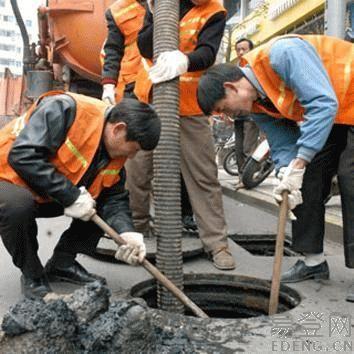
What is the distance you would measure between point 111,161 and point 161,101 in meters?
0.41

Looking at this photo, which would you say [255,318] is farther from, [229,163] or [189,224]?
[229,163]

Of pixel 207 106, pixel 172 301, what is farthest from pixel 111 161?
pixel 172 301

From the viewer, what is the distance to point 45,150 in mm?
2223

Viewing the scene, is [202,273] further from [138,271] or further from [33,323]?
[33,323]

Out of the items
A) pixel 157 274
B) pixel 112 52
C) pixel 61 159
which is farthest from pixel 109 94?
pixel 157 274

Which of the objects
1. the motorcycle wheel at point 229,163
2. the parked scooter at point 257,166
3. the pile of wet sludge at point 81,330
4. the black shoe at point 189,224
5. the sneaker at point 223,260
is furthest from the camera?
the motorcycle wheel at point 229,163

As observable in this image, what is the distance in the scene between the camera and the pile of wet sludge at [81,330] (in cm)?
166

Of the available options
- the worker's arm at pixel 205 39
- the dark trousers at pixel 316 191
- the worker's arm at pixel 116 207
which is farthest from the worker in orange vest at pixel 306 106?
the worker's arm at pixel 116 207

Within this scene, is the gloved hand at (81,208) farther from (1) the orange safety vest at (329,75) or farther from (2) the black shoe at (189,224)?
(2) the black shoe at (189,224)

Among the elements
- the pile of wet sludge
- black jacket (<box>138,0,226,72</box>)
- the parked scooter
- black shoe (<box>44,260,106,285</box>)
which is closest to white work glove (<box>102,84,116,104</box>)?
black jacket (<box>138,0,226,72</box>)

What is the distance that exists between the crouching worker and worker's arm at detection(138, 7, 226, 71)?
70 centimetres

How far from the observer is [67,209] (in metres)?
2.26

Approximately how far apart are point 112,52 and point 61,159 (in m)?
1.39

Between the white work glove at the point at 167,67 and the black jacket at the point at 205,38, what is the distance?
10.3 inches
